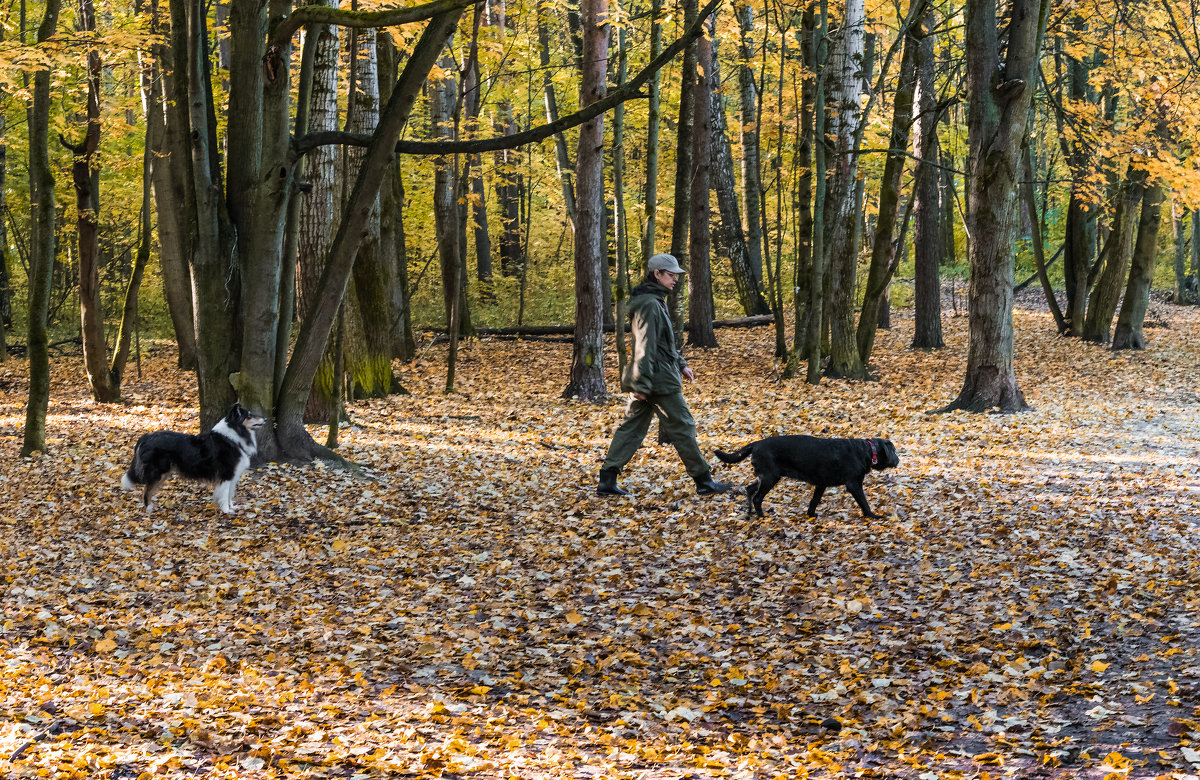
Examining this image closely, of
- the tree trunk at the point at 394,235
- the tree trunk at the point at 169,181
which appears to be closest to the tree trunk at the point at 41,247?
the tree trunk at the point at 169,181

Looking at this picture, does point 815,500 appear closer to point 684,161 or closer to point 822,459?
point 822,459

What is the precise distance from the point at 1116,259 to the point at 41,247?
18.6 m

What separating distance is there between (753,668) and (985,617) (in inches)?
61.1

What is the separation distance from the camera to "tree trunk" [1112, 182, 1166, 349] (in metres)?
18.4

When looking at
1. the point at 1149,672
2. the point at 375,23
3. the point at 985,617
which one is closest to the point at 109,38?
the point at 375,23

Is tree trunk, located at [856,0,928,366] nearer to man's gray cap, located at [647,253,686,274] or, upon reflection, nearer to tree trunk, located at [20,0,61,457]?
man's gray cap, located at [647,253,686,274]

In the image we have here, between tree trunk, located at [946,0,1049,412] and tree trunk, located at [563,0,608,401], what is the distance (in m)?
4.96

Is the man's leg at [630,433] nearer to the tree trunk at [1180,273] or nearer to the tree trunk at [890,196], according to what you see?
the tree trunk at [890,196]

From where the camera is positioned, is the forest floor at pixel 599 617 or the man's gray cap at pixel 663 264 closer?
the forest floor at pixel 599 617

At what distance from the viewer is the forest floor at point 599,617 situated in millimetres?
4004

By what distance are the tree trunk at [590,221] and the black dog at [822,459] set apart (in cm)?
647

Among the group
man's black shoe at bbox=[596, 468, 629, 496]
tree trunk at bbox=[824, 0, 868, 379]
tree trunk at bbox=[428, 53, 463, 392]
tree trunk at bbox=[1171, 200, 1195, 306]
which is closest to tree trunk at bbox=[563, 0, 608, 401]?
tree trunk at bbox=[428, 53, 463, 392]

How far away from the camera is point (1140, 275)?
60.7 feet

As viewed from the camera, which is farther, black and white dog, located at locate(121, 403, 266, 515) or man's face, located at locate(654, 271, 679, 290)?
man's face, located at locate(654, 271, 679, 290)
